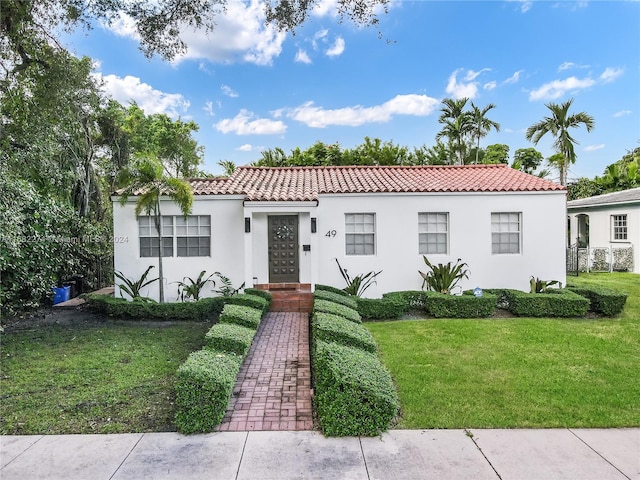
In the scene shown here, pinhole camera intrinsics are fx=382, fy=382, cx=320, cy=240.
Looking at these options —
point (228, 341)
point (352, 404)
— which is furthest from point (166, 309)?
point (352, 404)

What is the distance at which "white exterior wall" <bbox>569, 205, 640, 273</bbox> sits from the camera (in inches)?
650

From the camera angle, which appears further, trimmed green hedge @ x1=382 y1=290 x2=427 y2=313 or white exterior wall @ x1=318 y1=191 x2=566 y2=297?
white exterior wall @ x1=318 y1=191 x2=566 y2=297

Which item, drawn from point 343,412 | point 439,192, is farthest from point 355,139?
point 343,412

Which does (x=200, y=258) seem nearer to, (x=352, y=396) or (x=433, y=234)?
(x=433, y=234)

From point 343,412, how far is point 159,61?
7.93 metres

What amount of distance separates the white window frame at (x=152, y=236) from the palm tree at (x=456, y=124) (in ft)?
75.9

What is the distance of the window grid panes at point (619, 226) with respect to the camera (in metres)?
17.2

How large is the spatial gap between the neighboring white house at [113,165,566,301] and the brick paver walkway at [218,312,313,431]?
11.0 ft

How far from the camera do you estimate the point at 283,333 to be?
8.20 m

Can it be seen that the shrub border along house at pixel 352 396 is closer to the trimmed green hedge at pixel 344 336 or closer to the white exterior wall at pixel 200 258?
the trimmed green hedge at pixel 344 336

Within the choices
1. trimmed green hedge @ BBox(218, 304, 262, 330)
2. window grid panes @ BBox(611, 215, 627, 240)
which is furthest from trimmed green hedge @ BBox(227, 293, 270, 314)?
window grid panes @ BBox(611, 215, 627, 240)

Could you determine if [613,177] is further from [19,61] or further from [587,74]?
[19,61]

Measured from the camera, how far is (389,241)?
11.4 m

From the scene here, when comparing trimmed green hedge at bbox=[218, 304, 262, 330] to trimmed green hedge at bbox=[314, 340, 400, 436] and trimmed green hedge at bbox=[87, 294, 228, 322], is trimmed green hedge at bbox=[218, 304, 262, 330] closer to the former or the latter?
trimmed green hedge at bbox=[87, 294, 228, 322]
